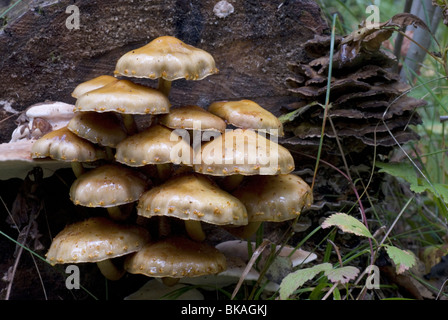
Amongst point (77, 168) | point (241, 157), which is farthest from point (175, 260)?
point (77, 168)

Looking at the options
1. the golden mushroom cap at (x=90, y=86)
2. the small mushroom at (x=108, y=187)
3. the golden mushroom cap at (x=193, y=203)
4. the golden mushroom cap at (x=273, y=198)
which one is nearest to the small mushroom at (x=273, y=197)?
the golden mushroom cap at (x=273, y=198)

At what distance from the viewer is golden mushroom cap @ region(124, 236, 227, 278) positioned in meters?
1.73

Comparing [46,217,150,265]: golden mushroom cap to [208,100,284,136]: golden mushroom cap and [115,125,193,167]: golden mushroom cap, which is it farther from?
[208,100,284,136]: golden mushroom cap

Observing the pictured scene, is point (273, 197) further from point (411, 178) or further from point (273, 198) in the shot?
point (411, 178)

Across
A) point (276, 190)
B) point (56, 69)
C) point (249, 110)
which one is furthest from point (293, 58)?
point (56, 69)

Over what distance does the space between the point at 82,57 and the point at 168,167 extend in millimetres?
880

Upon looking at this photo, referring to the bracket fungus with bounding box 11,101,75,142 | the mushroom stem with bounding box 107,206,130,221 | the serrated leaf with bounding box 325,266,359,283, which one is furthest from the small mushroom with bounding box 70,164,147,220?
the serrated leaf with bounding box 325,266,359,283

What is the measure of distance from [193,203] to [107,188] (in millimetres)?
399

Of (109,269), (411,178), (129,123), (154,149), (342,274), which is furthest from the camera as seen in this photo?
(411,178)

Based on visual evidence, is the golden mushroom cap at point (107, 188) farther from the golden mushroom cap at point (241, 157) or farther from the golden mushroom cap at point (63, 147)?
the golden mushroom cap at point (241, 157)

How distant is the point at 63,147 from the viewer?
175 centimetres

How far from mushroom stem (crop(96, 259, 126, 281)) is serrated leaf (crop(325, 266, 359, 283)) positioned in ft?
3.43

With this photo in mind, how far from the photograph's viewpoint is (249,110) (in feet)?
6.13
